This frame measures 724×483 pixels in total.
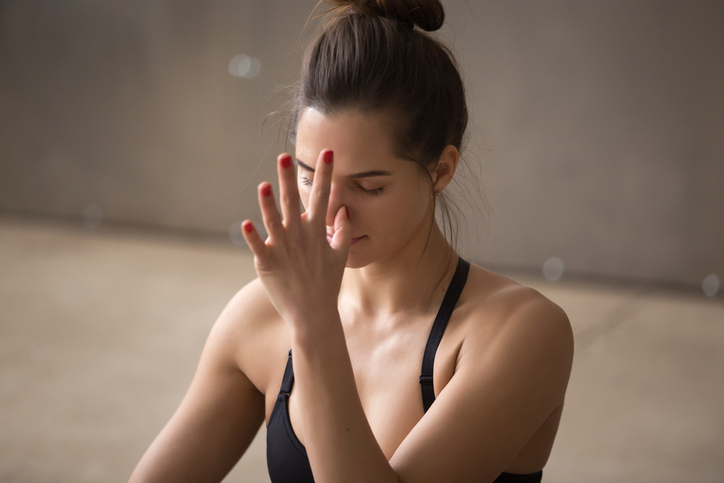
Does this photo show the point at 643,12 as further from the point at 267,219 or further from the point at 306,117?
the point at 267,219

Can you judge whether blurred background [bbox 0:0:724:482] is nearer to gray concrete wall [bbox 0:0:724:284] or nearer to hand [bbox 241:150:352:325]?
gray concrete wall [bbox 0:0:724:284]

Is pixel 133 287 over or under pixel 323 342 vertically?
over

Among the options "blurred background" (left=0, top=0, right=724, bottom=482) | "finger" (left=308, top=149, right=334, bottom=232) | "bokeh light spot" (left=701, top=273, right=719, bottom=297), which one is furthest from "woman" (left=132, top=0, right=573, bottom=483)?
"bokeh light spot" (left=701, top=273, right=719, bottom=297)

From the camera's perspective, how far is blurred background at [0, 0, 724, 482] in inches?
95.1

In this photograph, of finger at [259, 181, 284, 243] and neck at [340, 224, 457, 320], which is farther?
neck at [340, 224, 457, 320]

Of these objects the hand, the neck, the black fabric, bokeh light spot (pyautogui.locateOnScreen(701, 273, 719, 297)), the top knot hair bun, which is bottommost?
bokeh light spot (pyautogui.locateOnScreen(701, 273, 719, 297))

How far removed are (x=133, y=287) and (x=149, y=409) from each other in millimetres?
1218

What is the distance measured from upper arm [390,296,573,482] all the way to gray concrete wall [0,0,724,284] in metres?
2.33

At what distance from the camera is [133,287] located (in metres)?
3.52

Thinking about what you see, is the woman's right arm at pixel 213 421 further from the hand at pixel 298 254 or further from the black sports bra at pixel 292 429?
the hand at pixel 298 254

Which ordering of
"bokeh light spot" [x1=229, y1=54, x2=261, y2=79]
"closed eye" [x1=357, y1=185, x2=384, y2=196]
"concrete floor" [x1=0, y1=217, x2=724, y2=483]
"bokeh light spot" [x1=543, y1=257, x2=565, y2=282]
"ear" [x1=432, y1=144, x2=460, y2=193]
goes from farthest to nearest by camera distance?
"bokeh light spot" [x1=229, y1=54, x2=261, y2=79], "bokeh light spot" [x1=543, y1=257, x2=565, y2=282], "concrete floor" [x1=0, y1=217, x2=724, y2=483], "ear" [x1=432, y1=144, x2=460, y2=193], "closed eye" [x1=357, y1=185, x2=384, y2=196]

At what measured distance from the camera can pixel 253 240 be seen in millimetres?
792

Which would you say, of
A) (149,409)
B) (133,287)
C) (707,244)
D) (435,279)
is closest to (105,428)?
(149,409)

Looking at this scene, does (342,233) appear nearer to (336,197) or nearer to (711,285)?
(336,197)
